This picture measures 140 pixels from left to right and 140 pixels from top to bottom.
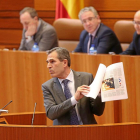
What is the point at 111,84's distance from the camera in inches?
109

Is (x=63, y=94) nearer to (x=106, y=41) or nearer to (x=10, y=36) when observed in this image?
(x=106, y=41)

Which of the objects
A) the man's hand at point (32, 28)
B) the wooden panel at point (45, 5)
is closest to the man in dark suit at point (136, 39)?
the man's hand at point (32, 28)

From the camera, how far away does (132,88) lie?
3939mm

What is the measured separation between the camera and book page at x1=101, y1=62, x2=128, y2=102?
2725 millimetres

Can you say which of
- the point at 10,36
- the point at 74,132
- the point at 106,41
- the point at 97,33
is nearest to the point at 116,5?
the point at 97,33

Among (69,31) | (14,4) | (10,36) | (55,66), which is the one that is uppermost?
(14,4)

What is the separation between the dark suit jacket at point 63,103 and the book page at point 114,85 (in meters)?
0.24

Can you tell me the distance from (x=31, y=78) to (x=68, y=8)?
7.01ft

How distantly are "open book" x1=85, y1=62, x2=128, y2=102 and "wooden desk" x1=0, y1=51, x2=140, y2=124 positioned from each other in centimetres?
125

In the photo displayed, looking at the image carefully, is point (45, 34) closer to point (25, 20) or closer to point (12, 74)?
point (25, 20)

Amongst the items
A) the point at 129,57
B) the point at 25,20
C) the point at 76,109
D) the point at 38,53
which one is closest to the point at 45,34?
the point at 25,20

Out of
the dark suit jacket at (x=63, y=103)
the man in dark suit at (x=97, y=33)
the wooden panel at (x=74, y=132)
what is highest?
the man in dark suit at (x=97, y=33)

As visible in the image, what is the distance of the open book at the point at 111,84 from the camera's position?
2727mm

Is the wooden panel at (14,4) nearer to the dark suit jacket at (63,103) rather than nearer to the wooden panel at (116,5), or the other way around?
the wooden panel at (116,5)
